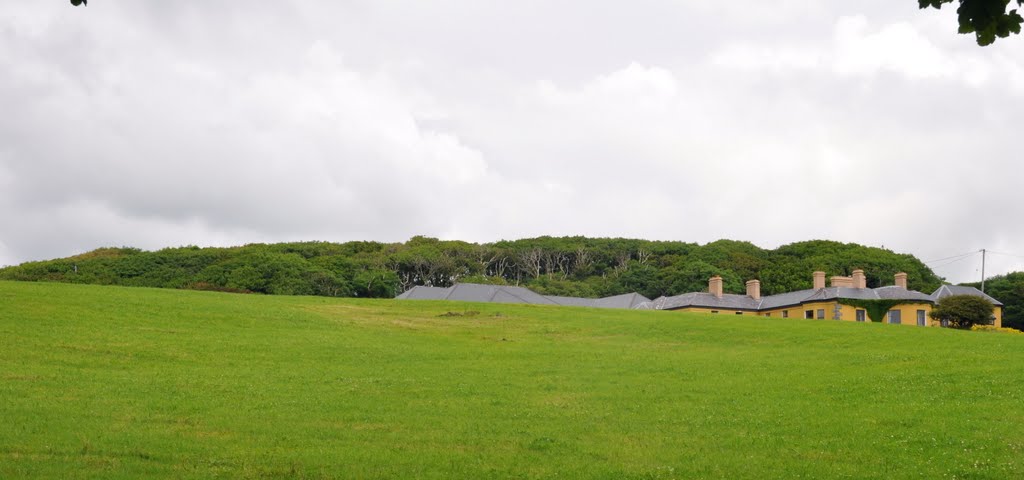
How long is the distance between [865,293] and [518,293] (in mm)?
34734

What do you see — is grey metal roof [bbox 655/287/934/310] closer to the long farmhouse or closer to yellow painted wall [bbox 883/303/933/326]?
the long farmhouse

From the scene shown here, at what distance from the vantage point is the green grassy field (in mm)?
14500

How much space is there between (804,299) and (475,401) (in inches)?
2738

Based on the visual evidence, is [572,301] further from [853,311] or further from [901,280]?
[901,280]

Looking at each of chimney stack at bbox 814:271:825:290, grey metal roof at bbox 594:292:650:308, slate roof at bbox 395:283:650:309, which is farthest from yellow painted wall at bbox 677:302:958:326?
slate roof at bbox 395:283:650:309

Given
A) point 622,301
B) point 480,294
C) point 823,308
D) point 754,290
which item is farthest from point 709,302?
point 480,294

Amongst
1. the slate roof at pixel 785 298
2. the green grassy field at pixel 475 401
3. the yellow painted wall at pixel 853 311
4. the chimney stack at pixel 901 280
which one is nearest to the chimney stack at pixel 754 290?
the slate roof at pixel 785 298

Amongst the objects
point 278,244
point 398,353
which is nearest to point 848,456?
point 398,353

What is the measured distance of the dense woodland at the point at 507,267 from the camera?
105 metres

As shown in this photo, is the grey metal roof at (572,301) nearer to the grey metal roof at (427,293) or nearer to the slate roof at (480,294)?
the slate roof at (480,294)

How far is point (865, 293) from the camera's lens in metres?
81.8

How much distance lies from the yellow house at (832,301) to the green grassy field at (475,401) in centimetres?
3702

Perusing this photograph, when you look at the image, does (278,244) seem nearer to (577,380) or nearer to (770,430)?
(577,380)

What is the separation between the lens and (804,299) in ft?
277
